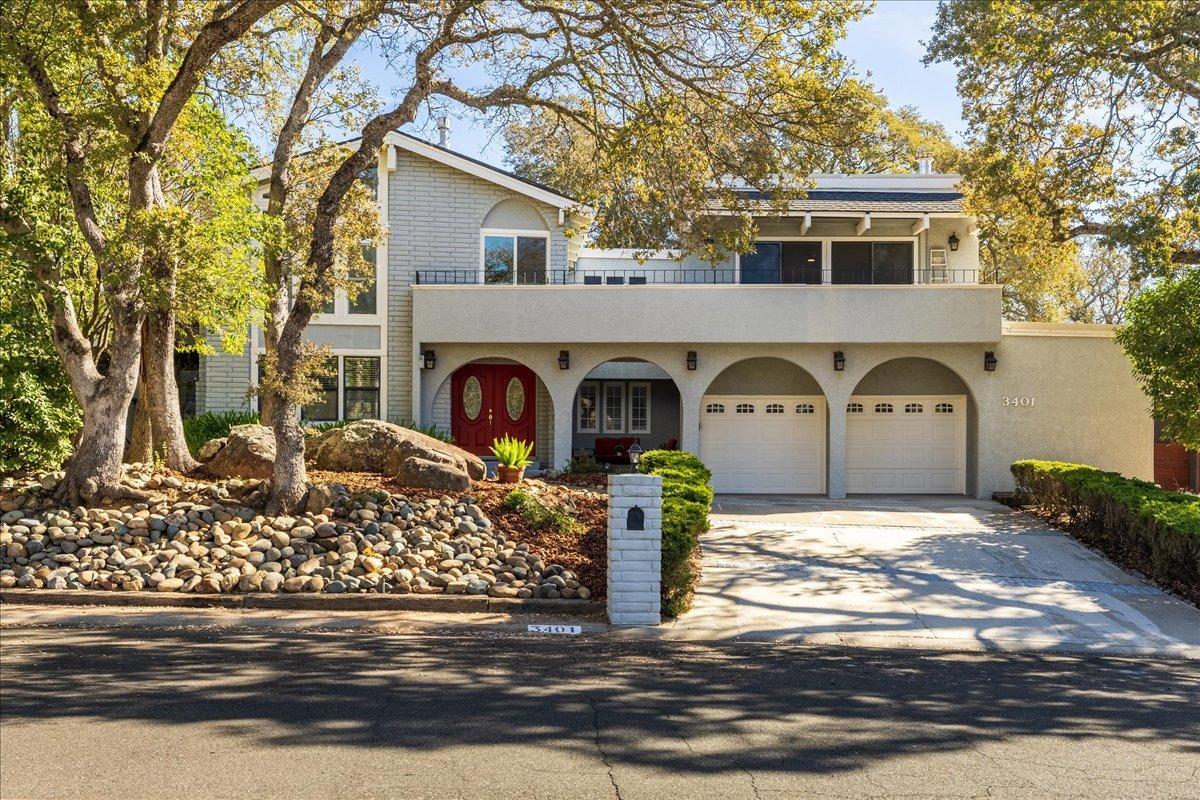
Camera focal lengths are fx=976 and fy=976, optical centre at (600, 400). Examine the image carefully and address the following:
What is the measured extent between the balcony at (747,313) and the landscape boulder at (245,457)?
6830 mm

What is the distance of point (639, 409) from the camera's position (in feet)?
81.3

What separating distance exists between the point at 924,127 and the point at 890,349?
19412mm

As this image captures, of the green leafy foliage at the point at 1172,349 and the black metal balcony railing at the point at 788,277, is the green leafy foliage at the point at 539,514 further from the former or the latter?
the green leafy foliage at the point at 1172,349

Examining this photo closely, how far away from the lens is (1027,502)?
18656 millimetres

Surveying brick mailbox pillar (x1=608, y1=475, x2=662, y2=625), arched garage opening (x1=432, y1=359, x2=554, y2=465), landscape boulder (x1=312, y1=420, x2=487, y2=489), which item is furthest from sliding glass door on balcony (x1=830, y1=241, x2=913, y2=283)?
brick mailbox pillar (x1=608, y1=475, x2=662, y2=625)

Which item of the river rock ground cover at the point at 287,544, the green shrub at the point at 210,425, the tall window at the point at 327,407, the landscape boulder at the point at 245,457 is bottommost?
the river rock ground cover at the point at 287,544

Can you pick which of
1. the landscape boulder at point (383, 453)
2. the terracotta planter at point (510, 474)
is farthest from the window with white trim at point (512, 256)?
the terracotta planter at point (510, 474)

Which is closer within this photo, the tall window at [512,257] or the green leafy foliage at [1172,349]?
the green leafy foliage at [1172,349]

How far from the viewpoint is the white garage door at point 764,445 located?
21.7m

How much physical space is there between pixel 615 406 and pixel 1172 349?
12.5 meters

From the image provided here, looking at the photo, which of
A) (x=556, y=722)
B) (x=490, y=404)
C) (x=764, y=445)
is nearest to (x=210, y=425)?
(x=490, y=404)

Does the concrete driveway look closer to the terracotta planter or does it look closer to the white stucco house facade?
the terracotta planter

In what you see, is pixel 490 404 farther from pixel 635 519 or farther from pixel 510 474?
pixel 635 519

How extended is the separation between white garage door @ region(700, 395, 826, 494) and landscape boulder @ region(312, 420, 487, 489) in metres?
8.12
